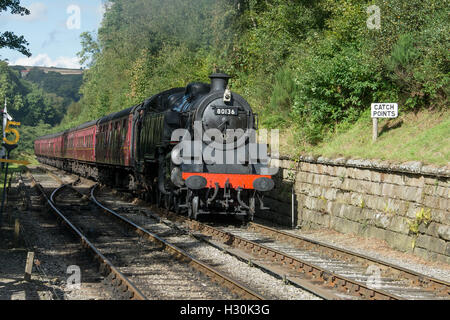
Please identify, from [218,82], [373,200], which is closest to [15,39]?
[218,82]

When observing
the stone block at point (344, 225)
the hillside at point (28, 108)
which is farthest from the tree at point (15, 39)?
the hillside at point (28, 108)

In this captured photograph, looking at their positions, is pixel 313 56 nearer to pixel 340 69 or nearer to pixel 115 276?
pixel 340 69

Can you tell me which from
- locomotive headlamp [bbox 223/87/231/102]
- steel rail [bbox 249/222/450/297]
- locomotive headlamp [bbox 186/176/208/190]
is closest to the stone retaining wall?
steel rail [bbox 249/222/450/297]

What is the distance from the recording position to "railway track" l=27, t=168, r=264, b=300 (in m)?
7.86

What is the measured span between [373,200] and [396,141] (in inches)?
70.9

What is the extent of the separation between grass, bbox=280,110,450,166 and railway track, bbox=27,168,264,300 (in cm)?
500

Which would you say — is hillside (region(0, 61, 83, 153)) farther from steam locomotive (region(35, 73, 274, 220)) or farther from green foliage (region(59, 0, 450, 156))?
steam locomotive (region(35, 73, 274, 220))

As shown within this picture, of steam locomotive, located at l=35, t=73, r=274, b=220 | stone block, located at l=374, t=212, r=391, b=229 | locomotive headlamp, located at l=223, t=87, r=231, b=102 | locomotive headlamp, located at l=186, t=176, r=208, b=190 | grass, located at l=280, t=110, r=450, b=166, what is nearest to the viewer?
grass, located at l=280, t=110, r=450, b=166

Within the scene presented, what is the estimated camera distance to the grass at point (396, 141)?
38.0 feet

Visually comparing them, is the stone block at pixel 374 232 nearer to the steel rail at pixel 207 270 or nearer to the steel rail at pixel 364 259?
the steel rail at pixel 364 259

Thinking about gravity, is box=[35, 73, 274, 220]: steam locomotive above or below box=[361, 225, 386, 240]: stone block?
above

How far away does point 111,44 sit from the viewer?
203ft

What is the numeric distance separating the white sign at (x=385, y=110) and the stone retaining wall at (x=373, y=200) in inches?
48.2
